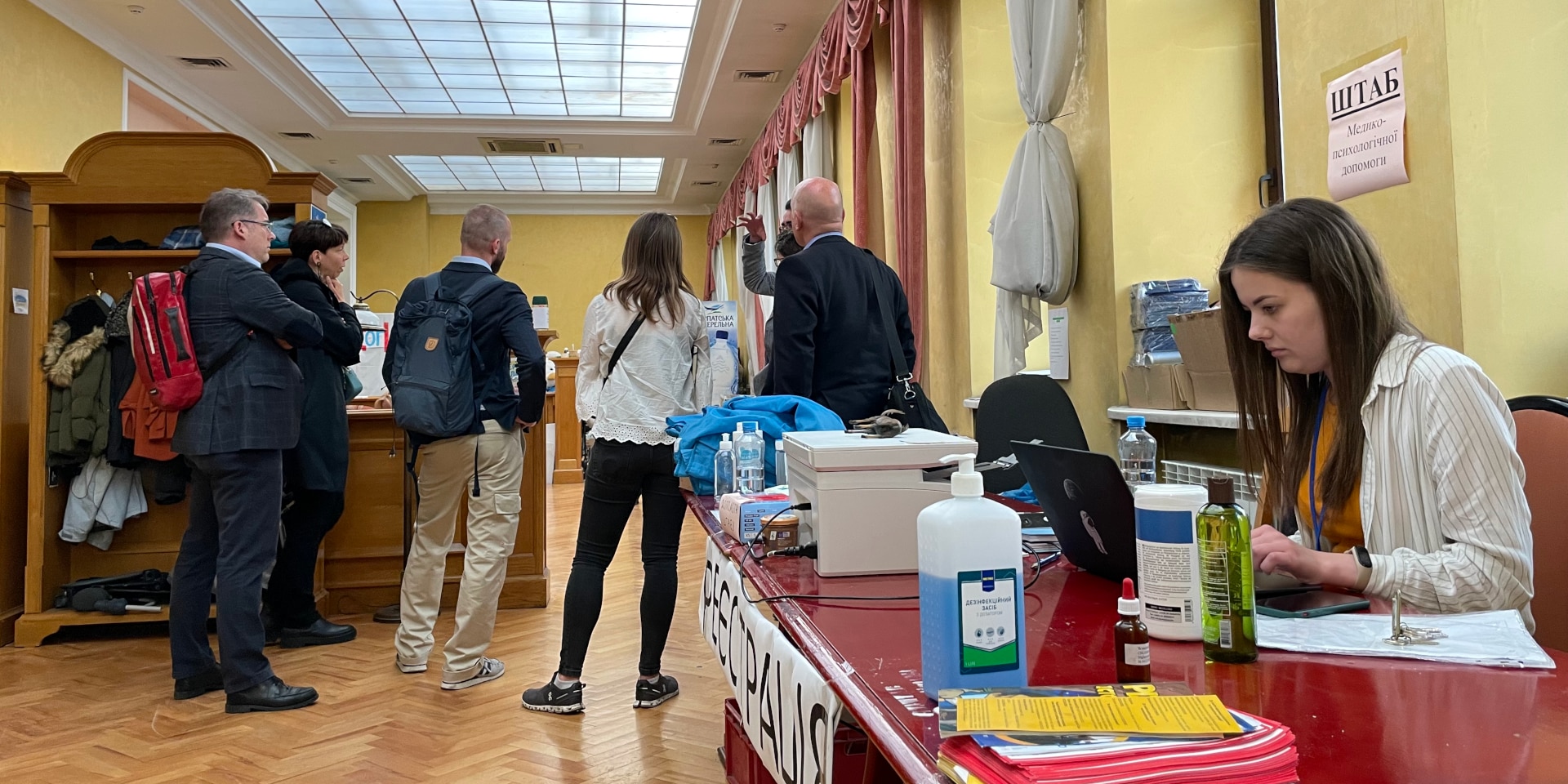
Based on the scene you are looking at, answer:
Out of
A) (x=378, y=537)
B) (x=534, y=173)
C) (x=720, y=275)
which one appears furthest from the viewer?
(x=720, y=275)

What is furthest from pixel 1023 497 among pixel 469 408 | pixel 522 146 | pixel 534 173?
pixel 534 173

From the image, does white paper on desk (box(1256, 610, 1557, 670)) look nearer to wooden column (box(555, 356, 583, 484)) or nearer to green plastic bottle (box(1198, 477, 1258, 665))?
green plastic bottle (box(1198, 477, 1258, 665))

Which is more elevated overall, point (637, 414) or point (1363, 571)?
point (637, 414)

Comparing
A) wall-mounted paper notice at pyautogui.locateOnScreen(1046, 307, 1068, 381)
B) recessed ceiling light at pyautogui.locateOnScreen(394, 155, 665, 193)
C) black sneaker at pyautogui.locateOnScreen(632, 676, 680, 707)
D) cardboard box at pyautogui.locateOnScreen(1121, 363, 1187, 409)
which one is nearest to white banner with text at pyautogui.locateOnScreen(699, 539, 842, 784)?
black sneaker at pyautogui.locateOnScreen(632, 676, 680, 707)

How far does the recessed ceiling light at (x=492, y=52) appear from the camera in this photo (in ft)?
18.5

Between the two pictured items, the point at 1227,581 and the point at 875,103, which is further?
the point at 875,103

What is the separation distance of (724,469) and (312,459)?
2.09 metres

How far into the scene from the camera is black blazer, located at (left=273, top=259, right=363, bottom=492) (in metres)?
3.35

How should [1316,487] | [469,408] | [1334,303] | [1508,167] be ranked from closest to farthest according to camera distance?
[1334,303] < [1316,487] < [1508,167] < [469,408]

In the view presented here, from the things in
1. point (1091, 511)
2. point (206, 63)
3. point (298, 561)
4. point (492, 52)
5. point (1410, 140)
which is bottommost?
point (298, 561)

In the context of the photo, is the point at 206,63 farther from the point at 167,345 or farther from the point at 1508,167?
the point at 1508,167

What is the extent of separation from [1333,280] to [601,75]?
633 centimetres

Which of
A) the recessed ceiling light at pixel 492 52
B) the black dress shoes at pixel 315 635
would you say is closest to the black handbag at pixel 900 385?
the black dress shoes at pixel 315 635

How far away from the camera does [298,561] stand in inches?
143
